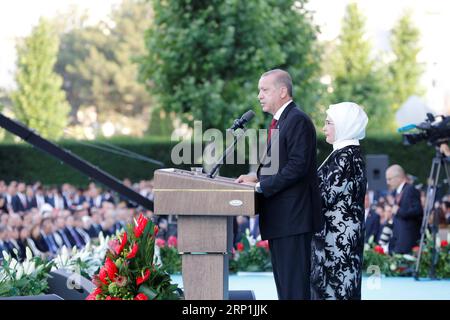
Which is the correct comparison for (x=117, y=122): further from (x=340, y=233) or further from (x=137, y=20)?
(x=340, y=233)

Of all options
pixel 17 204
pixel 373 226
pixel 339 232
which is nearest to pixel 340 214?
pixel 339 232

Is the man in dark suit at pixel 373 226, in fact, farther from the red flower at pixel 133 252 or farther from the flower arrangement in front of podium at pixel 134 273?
the red flower at pixel 133 252

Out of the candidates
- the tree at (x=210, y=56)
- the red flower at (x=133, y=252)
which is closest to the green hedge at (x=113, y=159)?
the tree at (x=210, y=56)

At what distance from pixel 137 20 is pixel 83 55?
4.50m

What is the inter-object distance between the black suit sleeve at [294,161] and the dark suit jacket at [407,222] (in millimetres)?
8023

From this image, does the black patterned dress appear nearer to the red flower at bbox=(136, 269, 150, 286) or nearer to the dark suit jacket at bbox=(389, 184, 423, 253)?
the red flower at bbox=(136, 269, 150, 286)

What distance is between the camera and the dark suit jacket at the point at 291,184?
22.9ft

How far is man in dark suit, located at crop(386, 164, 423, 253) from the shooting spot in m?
14.8

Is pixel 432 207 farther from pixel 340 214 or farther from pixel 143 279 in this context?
pixel 143 279

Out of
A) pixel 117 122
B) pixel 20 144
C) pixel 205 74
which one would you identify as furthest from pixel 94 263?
pixel 117 122

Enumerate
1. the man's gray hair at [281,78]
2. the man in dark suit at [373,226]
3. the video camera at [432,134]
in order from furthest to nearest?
the man in dark suit at [373,226], the video camera at [432,134], the man's gray hair at [281,78]

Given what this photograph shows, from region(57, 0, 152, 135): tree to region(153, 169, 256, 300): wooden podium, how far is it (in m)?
56.8

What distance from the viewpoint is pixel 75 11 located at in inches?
2872

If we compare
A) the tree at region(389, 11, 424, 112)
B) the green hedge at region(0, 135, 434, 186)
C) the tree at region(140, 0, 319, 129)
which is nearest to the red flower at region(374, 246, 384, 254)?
the tree at region(140, 0, 319, 129)
